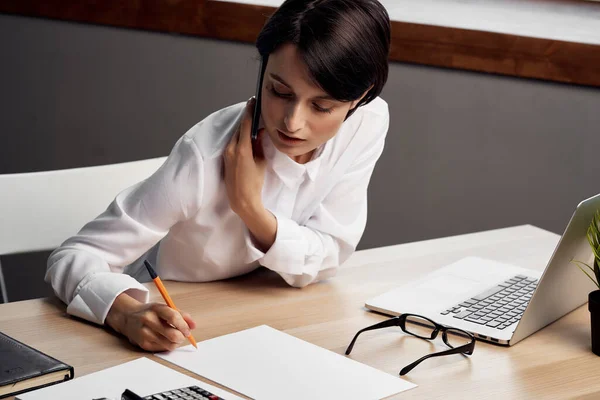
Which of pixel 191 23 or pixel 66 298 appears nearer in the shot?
pixel 66 298

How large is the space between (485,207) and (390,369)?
1.43 metres

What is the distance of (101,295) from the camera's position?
131 centimetres

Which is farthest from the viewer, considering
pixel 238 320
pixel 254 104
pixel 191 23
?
pixel 191 23

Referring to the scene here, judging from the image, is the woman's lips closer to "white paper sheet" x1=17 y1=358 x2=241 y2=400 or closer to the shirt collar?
the shirt collar

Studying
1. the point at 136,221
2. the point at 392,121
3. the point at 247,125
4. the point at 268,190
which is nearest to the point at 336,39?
the point at 247,125

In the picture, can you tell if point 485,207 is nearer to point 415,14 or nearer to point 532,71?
point 532,71

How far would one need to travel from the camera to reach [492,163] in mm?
2510

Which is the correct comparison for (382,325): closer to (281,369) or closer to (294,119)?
(281,369)

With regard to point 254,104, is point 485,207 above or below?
below

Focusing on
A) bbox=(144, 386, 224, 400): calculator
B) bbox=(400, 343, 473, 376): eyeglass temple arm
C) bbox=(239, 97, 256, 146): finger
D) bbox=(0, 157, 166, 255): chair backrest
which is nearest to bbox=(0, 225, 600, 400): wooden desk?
bbox=(400, 343, 473, 376): eyeglass temple arm

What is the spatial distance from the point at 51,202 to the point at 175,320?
0.80 metres

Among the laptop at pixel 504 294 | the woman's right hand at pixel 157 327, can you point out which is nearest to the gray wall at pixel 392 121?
the laptop at pixel 504 294

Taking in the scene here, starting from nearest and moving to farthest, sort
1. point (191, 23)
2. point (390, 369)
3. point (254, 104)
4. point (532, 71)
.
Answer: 1. point (390, 369)
2. point (254, 104)
3. point (532, 71)
4. point (191, 23)

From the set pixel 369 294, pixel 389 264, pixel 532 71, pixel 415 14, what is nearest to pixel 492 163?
pixel 532 71
